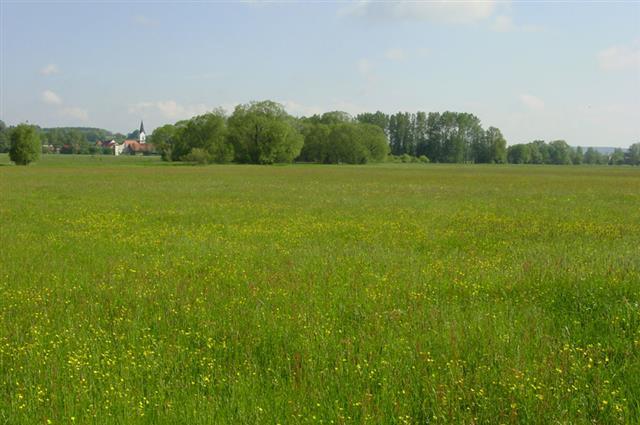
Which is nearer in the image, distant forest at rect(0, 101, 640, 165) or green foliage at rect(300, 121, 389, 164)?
distant forest at rect(0, 101, 640, 165)

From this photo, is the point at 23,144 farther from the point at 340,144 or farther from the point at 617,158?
the point at 617,158

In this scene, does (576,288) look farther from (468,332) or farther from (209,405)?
(209,405)

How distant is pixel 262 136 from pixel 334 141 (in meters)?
26.5

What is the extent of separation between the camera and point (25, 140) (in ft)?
292

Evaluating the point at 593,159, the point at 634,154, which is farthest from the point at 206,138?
the point at 593,159

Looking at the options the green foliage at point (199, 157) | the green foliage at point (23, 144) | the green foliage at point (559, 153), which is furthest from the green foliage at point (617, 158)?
the green foliage at point (23, 144)

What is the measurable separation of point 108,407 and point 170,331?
191 cm

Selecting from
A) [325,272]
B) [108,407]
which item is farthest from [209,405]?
[325,272]

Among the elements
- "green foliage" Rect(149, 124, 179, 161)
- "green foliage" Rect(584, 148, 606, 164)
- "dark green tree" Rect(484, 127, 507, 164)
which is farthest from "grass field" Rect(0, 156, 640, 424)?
"green foliage" Rect(584, 148, 606, 164)

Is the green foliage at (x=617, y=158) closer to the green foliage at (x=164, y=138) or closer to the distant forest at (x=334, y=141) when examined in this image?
the distant forest at (x=334, y=141)

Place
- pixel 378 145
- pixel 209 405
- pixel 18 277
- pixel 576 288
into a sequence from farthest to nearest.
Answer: pixel 378 145 → pixel 18 277 → pixel 576 288 → pixel 209 405

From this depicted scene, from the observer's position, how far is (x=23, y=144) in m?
89.0

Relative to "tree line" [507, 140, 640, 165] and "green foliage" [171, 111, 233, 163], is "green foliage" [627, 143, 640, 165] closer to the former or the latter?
"tree line" [507, 140, 640, 165]

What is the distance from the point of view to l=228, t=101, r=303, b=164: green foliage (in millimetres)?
109750
